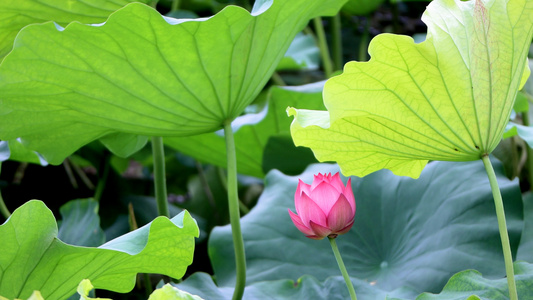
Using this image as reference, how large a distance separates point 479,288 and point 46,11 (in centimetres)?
75

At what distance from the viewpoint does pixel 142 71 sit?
0.81 m

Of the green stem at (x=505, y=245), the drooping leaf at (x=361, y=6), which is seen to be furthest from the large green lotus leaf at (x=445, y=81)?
the drooping leaf at (x=361, y=6)

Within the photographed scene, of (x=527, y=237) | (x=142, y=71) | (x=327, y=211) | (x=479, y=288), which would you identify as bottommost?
(x=527, y=237)

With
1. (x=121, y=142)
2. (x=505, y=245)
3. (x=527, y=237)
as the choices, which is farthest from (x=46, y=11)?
(x=527, y=237)

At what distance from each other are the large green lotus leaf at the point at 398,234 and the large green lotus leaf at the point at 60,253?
1.06ft

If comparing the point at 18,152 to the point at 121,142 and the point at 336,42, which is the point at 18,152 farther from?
the point at 336,42

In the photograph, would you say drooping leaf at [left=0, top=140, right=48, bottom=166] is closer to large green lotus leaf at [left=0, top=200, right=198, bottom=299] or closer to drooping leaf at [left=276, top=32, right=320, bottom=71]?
large green lotus leaf at [left=0, top=200, right=198, bottom=299]

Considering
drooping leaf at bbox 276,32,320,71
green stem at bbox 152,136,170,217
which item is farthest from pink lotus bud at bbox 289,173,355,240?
drooping leaf at bbox 276,32,320,71

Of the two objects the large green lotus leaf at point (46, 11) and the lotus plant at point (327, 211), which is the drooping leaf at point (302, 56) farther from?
the lotus plant at point (327, 211)

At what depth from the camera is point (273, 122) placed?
1274mm

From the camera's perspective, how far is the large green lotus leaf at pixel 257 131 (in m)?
1.22

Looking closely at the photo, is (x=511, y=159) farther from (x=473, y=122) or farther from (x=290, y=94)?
(x=473, y=122)

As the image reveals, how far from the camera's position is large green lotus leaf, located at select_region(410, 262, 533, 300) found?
0.71 meters

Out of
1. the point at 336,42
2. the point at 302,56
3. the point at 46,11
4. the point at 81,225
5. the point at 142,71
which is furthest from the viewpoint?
the point at 336,42
